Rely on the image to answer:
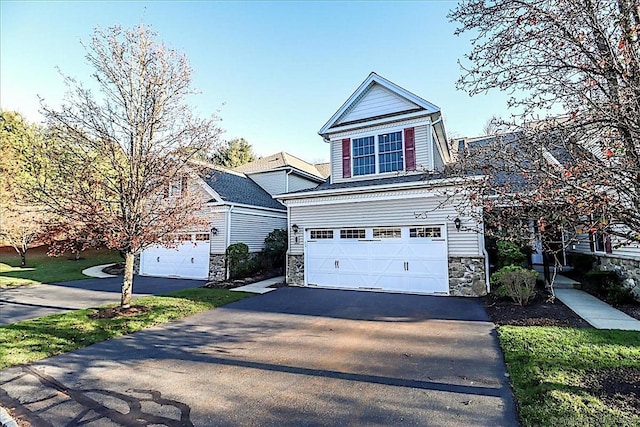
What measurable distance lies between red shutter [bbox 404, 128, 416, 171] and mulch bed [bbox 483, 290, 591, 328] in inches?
224

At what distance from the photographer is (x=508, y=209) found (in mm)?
4047

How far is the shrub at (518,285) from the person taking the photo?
8258 mm

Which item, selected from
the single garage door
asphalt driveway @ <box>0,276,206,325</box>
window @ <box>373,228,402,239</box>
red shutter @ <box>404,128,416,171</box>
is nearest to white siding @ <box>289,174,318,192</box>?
the single garage door

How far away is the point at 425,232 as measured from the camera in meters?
11.0

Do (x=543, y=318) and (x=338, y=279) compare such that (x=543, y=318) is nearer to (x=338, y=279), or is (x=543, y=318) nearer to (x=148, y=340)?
(x=338, y=279)

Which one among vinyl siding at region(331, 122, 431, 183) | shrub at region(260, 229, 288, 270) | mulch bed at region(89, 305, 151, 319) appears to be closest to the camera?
mulch bed at region(89, 305, 151, 319)

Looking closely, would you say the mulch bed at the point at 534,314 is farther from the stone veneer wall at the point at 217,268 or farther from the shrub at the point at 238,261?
the stone veneer wall at the point at 217,268

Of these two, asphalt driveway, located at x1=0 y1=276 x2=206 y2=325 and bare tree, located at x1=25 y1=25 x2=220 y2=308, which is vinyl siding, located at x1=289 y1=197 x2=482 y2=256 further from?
asphalt driveway, located at x1=0 y1=276 x2=206 y2=325

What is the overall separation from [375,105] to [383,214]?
16.1 ft

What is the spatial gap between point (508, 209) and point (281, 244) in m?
13.8

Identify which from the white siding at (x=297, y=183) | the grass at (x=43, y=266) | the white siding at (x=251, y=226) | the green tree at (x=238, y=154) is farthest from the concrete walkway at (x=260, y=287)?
the green tree at (x=238, y=154)

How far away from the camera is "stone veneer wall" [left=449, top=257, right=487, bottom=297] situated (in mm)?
10125

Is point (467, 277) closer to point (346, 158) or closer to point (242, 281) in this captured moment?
point (346, 158)

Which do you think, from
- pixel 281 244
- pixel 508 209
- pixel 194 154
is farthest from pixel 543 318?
pixel 281 244
